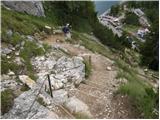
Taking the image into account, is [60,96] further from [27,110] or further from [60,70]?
[60,70]

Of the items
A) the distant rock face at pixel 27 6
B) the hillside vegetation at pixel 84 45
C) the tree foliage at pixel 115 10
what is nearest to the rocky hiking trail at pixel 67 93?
the hillside vegetation at pixel 84 45

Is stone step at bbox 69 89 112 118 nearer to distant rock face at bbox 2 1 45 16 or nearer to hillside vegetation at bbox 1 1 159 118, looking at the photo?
hillside vegetation at bbox 1 1 159 118

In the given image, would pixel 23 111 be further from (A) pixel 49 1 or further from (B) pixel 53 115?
(A) pixel 49 1

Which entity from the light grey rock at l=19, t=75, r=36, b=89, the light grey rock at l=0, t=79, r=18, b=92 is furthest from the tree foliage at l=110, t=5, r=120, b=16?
the light grey rock at l=0, t=79, r=18, b=92

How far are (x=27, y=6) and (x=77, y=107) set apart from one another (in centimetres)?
2200

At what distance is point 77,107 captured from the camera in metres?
14.0

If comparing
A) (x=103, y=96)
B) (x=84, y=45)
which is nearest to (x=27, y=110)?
(x=103, y=96)

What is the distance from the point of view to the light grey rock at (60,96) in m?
14.4

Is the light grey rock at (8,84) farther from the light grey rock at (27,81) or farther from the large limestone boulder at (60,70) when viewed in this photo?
the large limestone boulder at (60,70)

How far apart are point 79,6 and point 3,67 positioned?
26.0 meters

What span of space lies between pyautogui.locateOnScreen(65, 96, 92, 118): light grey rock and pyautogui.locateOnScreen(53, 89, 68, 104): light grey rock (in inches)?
8.8

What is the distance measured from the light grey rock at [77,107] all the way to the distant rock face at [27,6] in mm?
20096

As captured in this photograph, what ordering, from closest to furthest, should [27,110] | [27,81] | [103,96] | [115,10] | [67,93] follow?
1. [27,110]
2. [67,93]
3. [103,96]
4. [27,81]
5. [115,10]

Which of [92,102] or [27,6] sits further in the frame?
[27,6]
